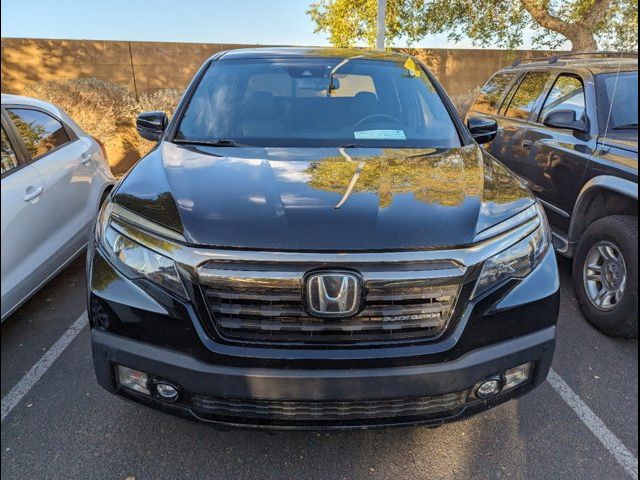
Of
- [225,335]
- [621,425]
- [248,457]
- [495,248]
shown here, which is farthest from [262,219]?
[621,425]

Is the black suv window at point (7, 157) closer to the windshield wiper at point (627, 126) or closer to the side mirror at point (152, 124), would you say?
the side mirror at point (152, 124)

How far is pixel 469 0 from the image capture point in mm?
9852

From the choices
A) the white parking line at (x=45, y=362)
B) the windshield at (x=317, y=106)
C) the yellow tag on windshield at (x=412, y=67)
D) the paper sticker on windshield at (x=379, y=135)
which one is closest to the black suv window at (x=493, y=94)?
the yellow tag on windshield at (x=412, y=67)

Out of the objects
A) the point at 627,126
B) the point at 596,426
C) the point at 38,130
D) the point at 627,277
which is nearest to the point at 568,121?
the point at 627,126

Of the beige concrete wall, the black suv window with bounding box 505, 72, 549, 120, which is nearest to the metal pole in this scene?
the black suv window with bounding box 505, 72, 549, 120

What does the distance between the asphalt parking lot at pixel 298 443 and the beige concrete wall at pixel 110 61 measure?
11828 mm

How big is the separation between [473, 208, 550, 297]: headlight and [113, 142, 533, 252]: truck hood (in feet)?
0.41

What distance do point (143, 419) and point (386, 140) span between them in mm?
1968

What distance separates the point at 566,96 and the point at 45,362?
4.43 metres

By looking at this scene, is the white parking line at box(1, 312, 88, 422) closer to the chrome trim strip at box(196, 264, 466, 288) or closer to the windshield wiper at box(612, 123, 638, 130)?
the chrome trim strip at box(196, 264, 466, 288)

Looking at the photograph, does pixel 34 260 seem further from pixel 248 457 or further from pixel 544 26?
pixel 544 26

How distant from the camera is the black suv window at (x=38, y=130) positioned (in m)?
2.90

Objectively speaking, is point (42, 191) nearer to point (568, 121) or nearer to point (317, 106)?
point (317, 106)

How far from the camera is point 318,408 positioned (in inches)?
68.9
